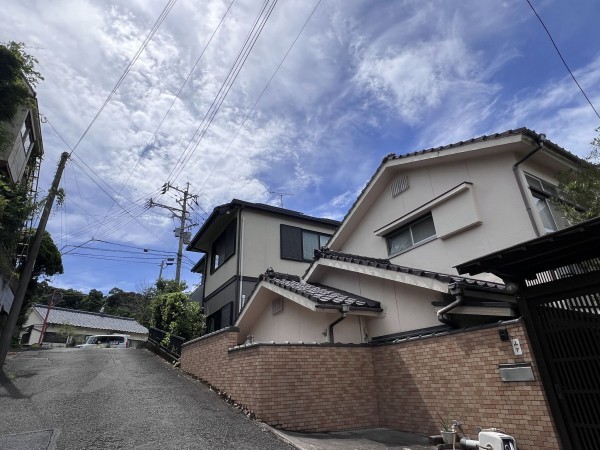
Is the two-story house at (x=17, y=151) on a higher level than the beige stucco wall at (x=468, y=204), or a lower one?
higher

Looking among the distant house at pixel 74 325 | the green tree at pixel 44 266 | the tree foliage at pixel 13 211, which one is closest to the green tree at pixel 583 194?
the tree foliage at pixel 13 211

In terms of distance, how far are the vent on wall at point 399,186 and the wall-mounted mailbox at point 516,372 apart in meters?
6.40

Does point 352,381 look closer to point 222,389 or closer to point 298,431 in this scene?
point 298,431

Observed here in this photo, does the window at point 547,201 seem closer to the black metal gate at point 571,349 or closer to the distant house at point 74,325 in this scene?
the black metal gate at point 571,349

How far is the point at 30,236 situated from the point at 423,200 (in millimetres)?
15254

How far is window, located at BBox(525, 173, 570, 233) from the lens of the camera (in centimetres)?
865

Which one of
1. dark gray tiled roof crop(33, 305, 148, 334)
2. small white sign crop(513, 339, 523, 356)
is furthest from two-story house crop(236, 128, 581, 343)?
dark gray tiled roof crop(33, 305, 148, 334)

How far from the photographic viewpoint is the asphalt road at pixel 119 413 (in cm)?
577

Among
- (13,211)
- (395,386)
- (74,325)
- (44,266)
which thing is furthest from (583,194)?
(74,325)

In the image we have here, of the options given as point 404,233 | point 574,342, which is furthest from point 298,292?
point 574,342

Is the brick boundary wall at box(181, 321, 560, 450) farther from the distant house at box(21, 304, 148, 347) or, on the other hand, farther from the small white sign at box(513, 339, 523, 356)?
the distant house at box(21, 304, 148, 347)

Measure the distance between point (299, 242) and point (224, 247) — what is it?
12.1ft

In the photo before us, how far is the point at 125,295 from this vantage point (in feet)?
173

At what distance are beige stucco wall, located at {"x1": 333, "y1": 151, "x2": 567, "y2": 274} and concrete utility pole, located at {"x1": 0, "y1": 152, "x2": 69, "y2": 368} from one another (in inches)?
475
